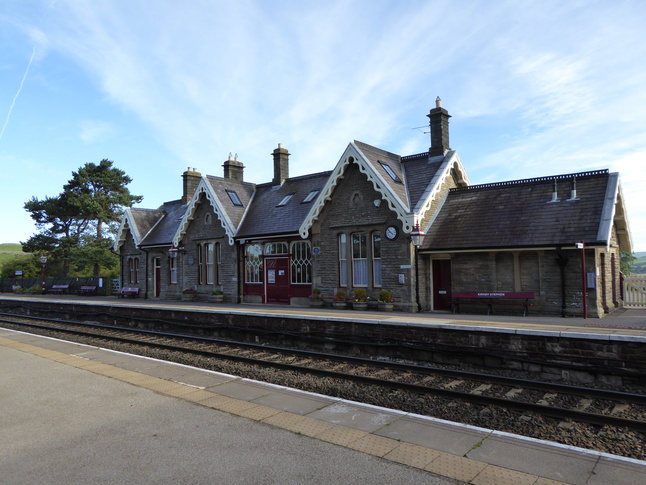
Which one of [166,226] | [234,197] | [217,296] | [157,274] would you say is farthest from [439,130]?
[157,274]

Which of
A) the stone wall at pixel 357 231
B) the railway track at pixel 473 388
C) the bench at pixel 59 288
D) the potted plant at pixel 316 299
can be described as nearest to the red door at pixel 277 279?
the stone wall at pixel 357 231

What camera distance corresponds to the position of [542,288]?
1512 cm

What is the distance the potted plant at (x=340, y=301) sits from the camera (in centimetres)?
1848

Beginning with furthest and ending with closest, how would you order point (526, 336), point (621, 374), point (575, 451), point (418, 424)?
point (526, 336), point (621, 374), point (418, 424), point (575, 451)

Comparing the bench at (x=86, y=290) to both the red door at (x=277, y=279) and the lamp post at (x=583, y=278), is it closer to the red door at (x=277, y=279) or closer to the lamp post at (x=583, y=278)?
the red door at (x=277, y=279)

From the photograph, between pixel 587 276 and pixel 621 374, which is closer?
pixel 621 374

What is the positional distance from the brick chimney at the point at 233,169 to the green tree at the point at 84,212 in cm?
2163

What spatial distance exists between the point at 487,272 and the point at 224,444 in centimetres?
1297

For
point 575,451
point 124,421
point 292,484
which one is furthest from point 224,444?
point 575,451

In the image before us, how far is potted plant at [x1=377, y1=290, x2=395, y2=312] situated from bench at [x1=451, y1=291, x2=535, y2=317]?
227cm

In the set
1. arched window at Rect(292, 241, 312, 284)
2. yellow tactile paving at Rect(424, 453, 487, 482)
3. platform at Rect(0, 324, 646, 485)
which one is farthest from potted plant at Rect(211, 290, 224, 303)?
yellow tactile paving at Rect(424, 453, 487, 482)

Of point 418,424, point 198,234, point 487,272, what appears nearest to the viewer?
point 418,424

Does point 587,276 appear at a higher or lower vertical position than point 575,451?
higher

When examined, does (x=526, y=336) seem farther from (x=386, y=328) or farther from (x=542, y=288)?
(x=542, y=288)
